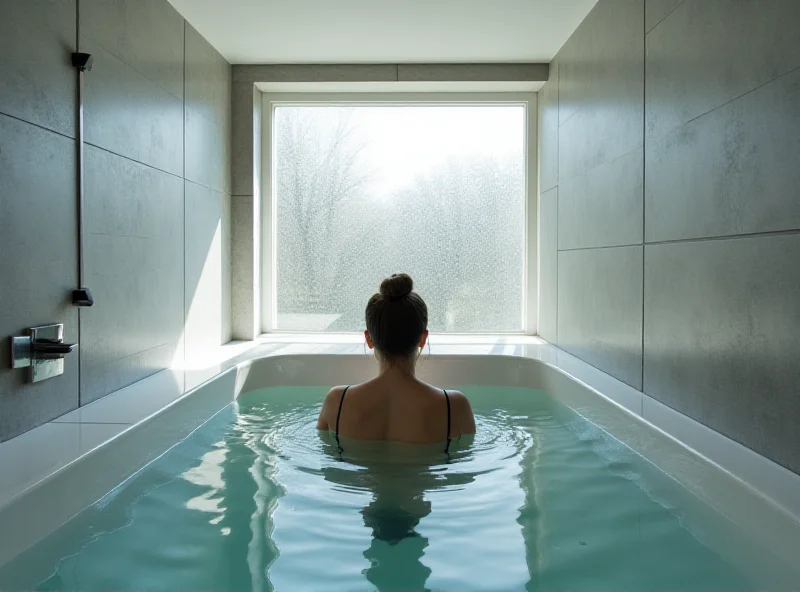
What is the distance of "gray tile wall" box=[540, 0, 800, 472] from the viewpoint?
175 centimetres

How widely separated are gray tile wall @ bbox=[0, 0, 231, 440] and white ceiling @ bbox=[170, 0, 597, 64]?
254 millimetres

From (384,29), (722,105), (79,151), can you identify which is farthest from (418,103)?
(722,105)

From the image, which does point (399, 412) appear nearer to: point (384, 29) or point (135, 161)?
point (135, 161)

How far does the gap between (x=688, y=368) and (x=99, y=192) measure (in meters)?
2.17

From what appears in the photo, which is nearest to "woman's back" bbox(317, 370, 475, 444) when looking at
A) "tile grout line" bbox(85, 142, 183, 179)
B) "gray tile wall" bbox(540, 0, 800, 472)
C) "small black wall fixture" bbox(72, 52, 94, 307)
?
"gray tile wall" bbox(540, 0, 800, 472)

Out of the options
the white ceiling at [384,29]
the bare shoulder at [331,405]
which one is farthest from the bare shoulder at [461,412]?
the white ceiling at [384,29]

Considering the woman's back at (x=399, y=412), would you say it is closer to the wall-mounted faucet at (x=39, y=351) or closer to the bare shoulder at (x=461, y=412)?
the bare shoulder at (x=461, y=412)

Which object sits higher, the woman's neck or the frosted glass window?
the frosted glass window

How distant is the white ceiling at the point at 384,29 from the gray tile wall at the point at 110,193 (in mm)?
254

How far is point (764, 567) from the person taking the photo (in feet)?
4.44

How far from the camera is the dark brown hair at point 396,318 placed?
194 cm

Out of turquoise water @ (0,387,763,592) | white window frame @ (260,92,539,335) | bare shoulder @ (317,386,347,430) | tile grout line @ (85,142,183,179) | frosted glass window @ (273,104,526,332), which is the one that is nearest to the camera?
turquoise water @ (0,387,763,592)

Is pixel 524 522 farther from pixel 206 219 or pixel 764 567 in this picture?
pixel 206 219

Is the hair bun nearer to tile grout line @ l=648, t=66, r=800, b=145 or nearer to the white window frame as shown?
tile grout line @ l=648, t=66, r=800, b=145
